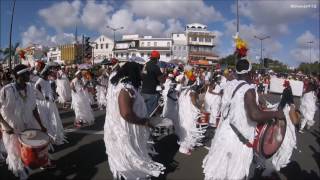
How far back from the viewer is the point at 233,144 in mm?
4371

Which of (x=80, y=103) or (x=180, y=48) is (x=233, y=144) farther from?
(x=180, y=48)

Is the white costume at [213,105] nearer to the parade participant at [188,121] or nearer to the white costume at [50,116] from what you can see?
the parade participant at [188,121]

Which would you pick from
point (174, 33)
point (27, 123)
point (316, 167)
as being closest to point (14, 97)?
point (27, 123)

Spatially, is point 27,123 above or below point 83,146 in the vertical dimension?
above

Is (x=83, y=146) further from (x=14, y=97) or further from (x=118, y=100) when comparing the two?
(x=118, y=100)

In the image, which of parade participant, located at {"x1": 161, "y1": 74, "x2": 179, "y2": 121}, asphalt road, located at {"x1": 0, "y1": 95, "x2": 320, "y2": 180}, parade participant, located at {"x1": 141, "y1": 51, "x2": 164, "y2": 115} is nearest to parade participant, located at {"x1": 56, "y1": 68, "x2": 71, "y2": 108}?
asphalt road, located at {"x1": 0, "y1": 95, "x2": 320, "y2": 180}

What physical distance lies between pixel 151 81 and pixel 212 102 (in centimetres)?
462

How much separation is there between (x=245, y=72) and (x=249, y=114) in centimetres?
56

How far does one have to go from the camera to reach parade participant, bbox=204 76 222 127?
12656 millimetres

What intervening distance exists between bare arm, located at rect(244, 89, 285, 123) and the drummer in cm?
352

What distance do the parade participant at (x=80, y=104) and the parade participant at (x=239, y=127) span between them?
772cm

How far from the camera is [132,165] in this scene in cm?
472

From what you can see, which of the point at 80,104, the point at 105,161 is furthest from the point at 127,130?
the point at 80,104

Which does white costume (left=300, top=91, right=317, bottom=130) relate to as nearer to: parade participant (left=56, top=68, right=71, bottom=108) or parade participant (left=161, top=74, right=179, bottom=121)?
parade participant (left=161, top=74, right=179, bottom=121)
